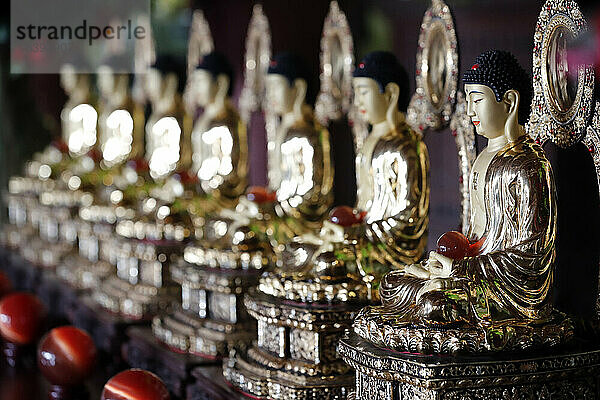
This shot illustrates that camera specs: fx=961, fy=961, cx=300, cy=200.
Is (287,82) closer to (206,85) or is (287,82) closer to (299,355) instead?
(206,85)

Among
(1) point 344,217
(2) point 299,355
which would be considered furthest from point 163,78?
(2) point 299,355

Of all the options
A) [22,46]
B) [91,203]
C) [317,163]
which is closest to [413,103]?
[317,163]

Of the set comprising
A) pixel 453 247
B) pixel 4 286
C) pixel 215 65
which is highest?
pixel 215 65

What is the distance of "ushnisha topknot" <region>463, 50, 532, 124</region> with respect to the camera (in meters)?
2.84

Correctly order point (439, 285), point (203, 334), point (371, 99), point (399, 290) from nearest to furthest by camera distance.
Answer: point (439, 285)
point (399, 290)
point (371, 99)
point (203, 334)

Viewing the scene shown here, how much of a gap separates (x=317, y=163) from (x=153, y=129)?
67.8 inches

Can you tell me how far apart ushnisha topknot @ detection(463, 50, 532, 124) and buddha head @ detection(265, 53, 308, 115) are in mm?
1420

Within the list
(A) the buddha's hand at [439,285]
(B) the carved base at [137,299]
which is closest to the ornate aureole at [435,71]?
(A) the buddha's hand at [439,285]

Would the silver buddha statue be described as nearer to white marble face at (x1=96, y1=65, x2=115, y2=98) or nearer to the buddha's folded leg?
the buddha's folded leg

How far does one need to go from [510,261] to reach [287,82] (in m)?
1.76

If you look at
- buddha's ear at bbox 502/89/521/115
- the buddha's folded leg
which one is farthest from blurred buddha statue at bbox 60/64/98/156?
buddha's ear at bbox 502/89/521/115

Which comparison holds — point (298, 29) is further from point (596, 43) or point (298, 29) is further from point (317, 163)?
point (596, 43)

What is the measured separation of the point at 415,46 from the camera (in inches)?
152

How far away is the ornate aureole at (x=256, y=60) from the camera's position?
514 cm
